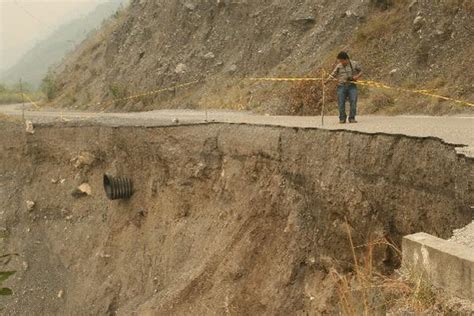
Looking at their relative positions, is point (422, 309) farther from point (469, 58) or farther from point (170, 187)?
point (469, 58)

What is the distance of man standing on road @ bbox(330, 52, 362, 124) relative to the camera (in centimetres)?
1046

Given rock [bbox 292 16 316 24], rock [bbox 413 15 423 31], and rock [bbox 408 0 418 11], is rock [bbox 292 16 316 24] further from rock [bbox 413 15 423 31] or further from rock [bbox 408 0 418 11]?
rock [bbox 413 15 423 31]

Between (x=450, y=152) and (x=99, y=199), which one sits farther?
(x=99, y=199)

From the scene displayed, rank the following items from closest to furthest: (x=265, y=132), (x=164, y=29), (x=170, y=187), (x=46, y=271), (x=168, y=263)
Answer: (x=265, y=132) < (x=168, y=263) < (x=170, y=187) < (x=46, y=271) < (x=164, y=29)

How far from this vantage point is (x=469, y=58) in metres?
12.6

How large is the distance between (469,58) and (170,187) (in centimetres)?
717

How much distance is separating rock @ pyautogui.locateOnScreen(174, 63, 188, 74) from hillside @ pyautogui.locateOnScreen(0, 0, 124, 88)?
2669 inches

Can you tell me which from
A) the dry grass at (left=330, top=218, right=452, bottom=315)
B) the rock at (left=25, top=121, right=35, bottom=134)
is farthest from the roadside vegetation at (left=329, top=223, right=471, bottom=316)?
the rock at (left=25, top=121, right=35, bottom=134)

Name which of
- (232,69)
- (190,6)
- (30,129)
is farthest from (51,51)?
(30,129)

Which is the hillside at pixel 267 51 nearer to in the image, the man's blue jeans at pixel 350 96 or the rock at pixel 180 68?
the rock at pixel 180 68

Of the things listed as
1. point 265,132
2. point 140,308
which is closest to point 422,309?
point 265,132

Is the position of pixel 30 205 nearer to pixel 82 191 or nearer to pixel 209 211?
pixel 82 191

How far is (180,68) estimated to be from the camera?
23.0 m

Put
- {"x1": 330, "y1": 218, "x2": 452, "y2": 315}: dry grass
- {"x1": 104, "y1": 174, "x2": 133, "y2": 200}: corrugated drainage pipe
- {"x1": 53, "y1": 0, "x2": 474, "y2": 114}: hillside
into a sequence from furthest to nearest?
{"x1": 53, "y1": 0, "x2": 474, "y2": 114}: hillside < {"x1": 104, "y1": 174, "x2": 133, "y2": 200}: corrugated drainage pipe < {"x1": 330, "y1": 218, "x2": 452, "y2": 315}: dry grass
